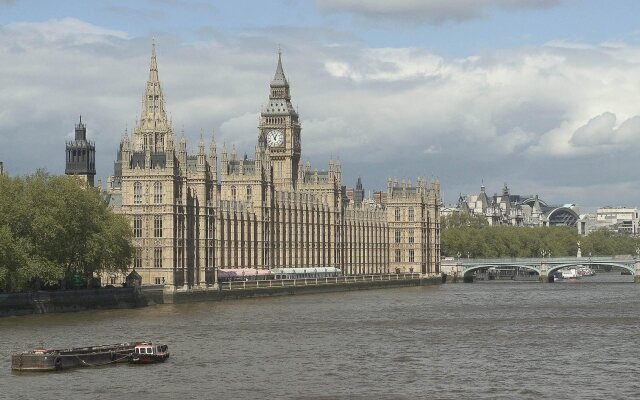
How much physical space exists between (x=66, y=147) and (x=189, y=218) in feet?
161

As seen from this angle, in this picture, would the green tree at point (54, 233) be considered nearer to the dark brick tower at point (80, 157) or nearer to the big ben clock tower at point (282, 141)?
the dark brick tower at point (80, 157)

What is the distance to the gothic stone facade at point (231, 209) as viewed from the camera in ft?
416

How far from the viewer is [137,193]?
12769cm

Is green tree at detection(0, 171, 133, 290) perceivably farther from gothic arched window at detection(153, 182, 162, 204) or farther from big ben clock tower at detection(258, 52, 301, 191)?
big ben clock tower at detection(258, 52, 301, 191)

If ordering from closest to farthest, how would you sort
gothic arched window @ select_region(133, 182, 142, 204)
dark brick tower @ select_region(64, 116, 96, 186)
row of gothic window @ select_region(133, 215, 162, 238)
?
row of gothic window @ select_region(133, 215, 162, 238) < gothic arched window @ select_region(133, 182, 142, 204) < dark brick tower @ select_region(64, 116, 96, 186)

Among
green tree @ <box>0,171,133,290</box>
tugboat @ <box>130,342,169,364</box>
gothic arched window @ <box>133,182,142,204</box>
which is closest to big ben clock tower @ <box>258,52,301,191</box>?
gothic arched window @ <box>133,182,142,204</box>

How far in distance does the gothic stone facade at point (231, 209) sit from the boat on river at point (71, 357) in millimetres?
53033

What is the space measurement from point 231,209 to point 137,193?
2242cm

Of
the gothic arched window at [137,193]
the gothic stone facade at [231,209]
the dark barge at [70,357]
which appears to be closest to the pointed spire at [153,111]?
the gothic stone facade at [231,209]

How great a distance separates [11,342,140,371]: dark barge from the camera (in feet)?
223

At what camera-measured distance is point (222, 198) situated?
525 ft

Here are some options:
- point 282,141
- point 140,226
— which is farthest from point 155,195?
point 282,141

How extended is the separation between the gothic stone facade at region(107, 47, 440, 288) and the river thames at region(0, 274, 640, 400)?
8.76 metres

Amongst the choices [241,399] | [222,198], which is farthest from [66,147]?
[241,399]
